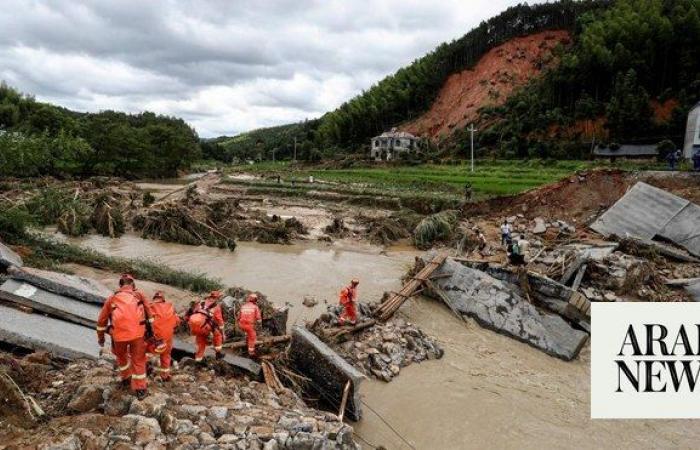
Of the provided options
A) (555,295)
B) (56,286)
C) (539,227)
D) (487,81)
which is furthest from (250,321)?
(487,81)

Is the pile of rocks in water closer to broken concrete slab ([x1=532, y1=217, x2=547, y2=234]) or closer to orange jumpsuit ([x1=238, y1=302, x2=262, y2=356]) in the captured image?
orange jumpsuit ([x1=238, y1=302, x2=262, y2=356])

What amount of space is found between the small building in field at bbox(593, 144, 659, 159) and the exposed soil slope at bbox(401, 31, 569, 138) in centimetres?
2295

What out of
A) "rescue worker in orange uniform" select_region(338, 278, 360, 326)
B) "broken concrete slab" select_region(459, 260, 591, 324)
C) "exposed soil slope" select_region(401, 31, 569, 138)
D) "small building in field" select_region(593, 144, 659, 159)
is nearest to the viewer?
Answer: "rescue worker in orange uniform" select_region(338, 278, 360, 326)

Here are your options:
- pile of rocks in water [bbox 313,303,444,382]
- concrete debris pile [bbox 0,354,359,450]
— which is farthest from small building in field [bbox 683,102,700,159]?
concrete debris pile [bbox 0,354,359,450]

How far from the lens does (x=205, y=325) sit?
735 cm

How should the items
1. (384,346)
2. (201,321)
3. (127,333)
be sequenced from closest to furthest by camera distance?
(127,333) < (201,321) < (384,346)

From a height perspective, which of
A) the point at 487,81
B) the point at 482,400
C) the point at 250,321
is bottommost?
the point at 482,400

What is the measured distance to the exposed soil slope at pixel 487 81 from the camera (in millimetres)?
72125

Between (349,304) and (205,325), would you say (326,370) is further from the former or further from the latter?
(349,304)

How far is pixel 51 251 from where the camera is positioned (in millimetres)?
14219

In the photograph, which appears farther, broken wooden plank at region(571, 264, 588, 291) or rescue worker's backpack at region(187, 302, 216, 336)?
broken wooden plank at region(571, 264, 588, 291)

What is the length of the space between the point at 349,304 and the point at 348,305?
0.03 m

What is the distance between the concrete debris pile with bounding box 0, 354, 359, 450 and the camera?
484cm

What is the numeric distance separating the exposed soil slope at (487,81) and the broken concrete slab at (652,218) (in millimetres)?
51121
